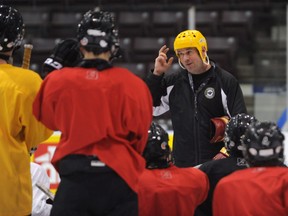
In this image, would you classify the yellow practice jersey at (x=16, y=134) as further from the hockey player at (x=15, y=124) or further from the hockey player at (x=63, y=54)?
the hockey player at (x=63, y=54)

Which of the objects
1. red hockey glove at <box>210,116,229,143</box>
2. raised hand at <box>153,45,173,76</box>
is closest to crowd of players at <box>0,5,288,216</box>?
red hockey glove at <box>210,116,229,143</box>

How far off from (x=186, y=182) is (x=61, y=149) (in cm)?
65

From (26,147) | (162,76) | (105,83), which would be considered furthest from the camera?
(162,76)

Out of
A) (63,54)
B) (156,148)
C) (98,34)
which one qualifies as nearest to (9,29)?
(63,54)

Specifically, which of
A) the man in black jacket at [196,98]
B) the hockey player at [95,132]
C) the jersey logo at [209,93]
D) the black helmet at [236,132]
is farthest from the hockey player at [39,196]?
the hockey player at [95,132]

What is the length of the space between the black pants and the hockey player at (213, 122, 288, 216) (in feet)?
1.25

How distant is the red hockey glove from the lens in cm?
354

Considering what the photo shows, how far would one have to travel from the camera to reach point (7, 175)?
2.81m

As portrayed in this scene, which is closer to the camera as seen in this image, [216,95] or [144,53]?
[216,95]

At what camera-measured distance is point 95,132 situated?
2443mm

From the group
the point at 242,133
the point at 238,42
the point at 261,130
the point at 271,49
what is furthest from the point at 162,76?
the point at 238,42

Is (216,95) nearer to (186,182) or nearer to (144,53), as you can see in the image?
(186,182)

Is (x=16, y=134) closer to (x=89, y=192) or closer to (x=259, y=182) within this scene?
(x=89, y=192)

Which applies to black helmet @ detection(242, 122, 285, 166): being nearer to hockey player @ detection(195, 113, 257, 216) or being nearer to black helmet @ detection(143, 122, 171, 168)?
hockey player @ detection(195, 113, 257, 216)
